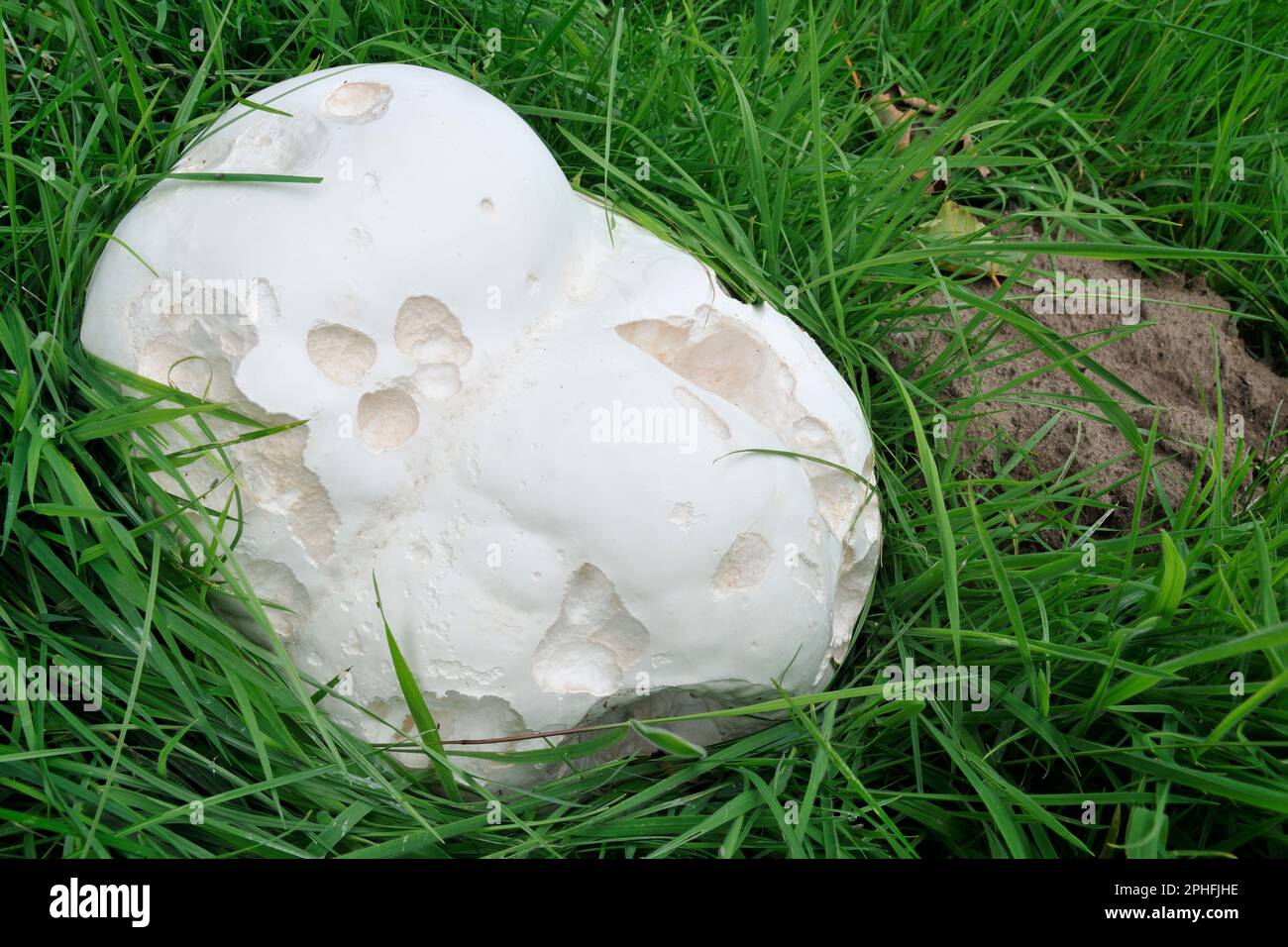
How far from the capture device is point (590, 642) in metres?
1.67

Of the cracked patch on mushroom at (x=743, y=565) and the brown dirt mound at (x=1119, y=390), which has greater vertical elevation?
the brown dirt mound at (x=1119, y=390)

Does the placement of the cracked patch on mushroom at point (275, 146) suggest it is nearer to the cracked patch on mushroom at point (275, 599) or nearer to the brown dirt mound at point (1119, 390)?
the cracked patch on mushroom at point (275, 599)

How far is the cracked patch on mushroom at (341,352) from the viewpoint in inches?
63.4

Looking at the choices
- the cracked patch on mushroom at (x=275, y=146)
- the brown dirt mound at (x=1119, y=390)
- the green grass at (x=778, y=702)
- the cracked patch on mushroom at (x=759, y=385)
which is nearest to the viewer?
the green grass at (x=778, y=702)

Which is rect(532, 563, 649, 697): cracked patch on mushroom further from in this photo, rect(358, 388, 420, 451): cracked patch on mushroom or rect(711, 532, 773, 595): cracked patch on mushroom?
rect(358, 388, 420, 451): cracked patch on mushroom

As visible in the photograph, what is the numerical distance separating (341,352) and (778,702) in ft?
2.73

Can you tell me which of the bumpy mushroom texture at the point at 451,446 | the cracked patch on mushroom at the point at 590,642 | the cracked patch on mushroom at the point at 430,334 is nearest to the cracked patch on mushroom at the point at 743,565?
the bumpy mushroom texture at the point at 451,446

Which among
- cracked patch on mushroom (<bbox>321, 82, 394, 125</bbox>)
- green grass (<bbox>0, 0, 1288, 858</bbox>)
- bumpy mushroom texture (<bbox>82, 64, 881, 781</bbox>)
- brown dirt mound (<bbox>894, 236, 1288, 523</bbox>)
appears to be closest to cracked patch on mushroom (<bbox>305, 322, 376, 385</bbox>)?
bumpy mushroom texture (<bbox>82, 64, 881, 781</bbox>)

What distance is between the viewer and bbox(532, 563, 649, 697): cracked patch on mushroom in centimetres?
163

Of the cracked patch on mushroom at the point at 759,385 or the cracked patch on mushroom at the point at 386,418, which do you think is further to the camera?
the cracked patch on mushroom at the point at 759,385

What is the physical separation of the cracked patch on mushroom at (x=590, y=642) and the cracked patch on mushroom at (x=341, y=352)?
0.45 m

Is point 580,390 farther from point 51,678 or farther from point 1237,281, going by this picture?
point 1237,281

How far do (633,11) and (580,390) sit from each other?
1213mm
